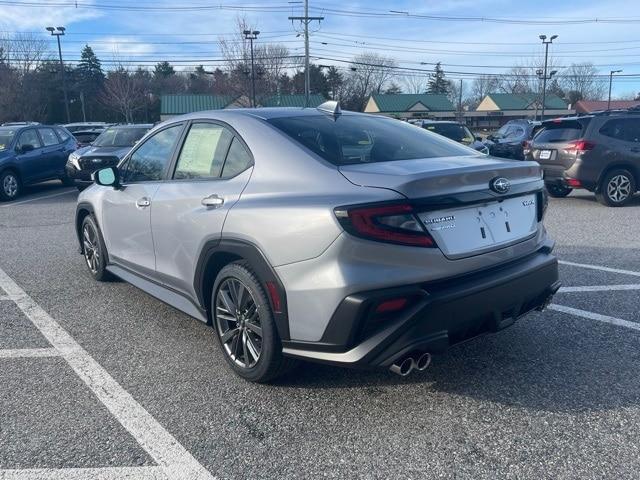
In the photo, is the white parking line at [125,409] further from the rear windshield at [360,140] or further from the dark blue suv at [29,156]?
the dark blue suv at [29,156]

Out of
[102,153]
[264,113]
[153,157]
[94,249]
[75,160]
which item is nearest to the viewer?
[264,113]

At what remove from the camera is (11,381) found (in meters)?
3.53

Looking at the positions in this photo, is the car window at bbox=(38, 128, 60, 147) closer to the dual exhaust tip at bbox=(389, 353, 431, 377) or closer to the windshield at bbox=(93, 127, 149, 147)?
the windshield at bbox=(93, 127, 149, 147)

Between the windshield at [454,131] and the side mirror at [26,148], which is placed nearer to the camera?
the side mirror at [26,148]

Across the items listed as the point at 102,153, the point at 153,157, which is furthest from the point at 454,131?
the point at 153,157

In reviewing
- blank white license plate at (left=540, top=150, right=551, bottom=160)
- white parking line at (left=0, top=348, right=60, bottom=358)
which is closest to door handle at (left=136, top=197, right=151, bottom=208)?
white parking line at (left=0, top=348, right=60, bottom=358)

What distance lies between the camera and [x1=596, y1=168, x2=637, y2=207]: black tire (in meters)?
10.1

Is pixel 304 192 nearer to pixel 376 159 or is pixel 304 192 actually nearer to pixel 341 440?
pixel 376 159

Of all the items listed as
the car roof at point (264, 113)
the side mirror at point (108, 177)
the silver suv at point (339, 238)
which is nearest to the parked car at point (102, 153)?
the side mirror at point (108, 177)

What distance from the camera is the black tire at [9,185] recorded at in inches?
503

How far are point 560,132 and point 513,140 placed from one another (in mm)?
5198

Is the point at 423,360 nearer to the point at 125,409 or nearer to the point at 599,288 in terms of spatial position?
the point at 125,409

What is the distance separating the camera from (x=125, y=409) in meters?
3.14

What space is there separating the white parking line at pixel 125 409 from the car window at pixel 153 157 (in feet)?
4.46
